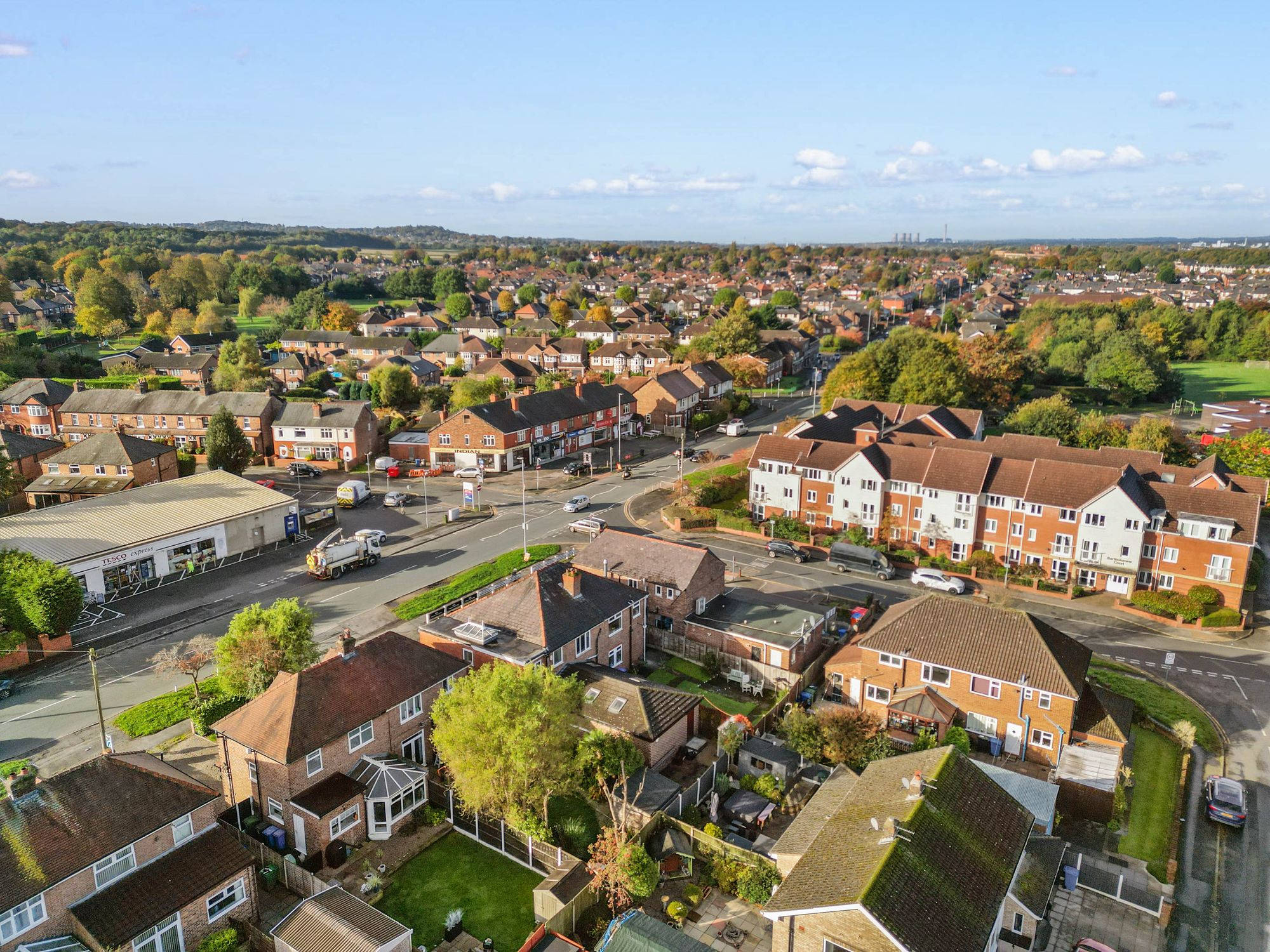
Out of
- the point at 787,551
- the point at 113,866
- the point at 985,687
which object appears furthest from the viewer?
the point at 787,551

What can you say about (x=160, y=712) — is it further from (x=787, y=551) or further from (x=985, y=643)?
(x=787, y=551)

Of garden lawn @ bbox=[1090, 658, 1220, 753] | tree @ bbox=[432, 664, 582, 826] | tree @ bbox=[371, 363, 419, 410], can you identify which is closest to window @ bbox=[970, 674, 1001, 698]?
garden lawn @ bbox=[1090, 658, 1220, 753]

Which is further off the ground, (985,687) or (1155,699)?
(985,687)

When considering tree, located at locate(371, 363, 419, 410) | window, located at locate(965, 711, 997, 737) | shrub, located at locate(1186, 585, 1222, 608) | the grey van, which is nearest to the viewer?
window, located at locate(965, 711, 997, 737)

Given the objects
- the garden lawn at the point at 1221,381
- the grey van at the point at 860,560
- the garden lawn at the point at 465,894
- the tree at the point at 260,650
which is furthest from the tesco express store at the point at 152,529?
A: the garden lawn at the point at 1221,381

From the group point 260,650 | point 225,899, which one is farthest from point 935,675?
point 260,650

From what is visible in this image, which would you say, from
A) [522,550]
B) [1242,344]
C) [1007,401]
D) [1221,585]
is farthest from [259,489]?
[1242,344]

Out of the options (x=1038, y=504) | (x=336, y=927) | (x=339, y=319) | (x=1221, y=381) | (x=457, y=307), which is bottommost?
(x=336, y=927)

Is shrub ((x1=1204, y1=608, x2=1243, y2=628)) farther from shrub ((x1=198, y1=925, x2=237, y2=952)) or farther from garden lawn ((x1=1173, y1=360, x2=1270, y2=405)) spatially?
garden lawn ((x1=1173, y1=360, x2=1270, y2=405))
